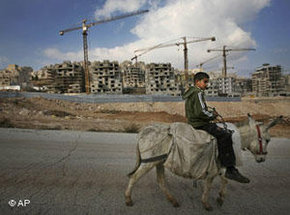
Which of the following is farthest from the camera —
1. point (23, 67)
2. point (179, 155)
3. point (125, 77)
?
point (23, 67)

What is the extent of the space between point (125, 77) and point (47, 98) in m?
86.7

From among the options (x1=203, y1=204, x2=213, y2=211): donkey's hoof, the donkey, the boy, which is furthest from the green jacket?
(x1=203, y1=204, x2=213, y2=211): donkey's hoof

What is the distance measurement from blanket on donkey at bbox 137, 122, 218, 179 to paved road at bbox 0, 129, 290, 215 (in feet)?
2.56

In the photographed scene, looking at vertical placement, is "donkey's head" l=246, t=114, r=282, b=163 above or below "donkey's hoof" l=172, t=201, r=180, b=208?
above

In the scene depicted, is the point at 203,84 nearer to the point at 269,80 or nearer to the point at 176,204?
the point at 176,204

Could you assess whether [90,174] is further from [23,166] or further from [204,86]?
[204,86]

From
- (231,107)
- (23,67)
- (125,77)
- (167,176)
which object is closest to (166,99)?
(231,107)

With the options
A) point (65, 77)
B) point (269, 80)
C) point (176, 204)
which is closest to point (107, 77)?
point (65, 77)

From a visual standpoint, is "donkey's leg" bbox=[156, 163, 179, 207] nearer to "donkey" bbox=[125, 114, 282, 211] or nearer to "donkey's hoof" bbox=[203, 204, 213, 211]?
"donkey" bbox=[125, 114, 282, 211]

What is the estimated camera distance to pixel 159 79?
212ft

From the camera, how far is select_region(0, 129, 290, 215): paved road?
303 cm

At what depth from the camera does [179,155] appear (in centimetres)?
290

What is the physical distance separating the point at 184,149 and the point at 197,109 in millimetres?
760

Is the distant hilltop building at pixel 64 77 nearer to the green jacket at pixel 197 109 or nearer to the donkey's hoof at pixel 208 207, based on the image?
the green jacket at pixel 197 109
